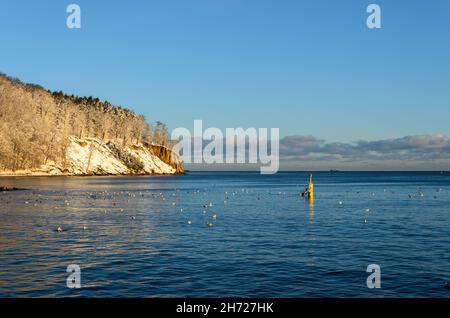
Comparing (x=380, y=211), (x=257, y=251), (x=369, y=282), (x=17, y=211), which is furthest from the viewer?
(x=380, y=211)

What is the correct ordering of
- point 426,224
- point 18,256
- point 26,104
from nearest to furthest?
point 18,256, point 426,224, point 26,104

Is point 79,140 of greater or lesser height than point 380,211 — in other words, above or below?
above

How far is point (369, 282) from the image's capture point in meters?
19.9

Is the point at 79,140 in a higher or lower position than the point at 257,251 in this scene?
higher

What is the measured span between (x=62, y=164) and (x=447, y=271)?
171455 millimetres

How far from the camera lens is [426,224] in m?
42.6

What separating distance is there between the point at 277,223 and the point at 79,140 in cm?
16643

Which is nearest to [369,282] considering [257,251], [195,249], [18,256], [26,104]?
[257,251]

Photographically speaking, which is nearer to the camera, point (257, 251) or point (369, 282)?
point (369, 282)
